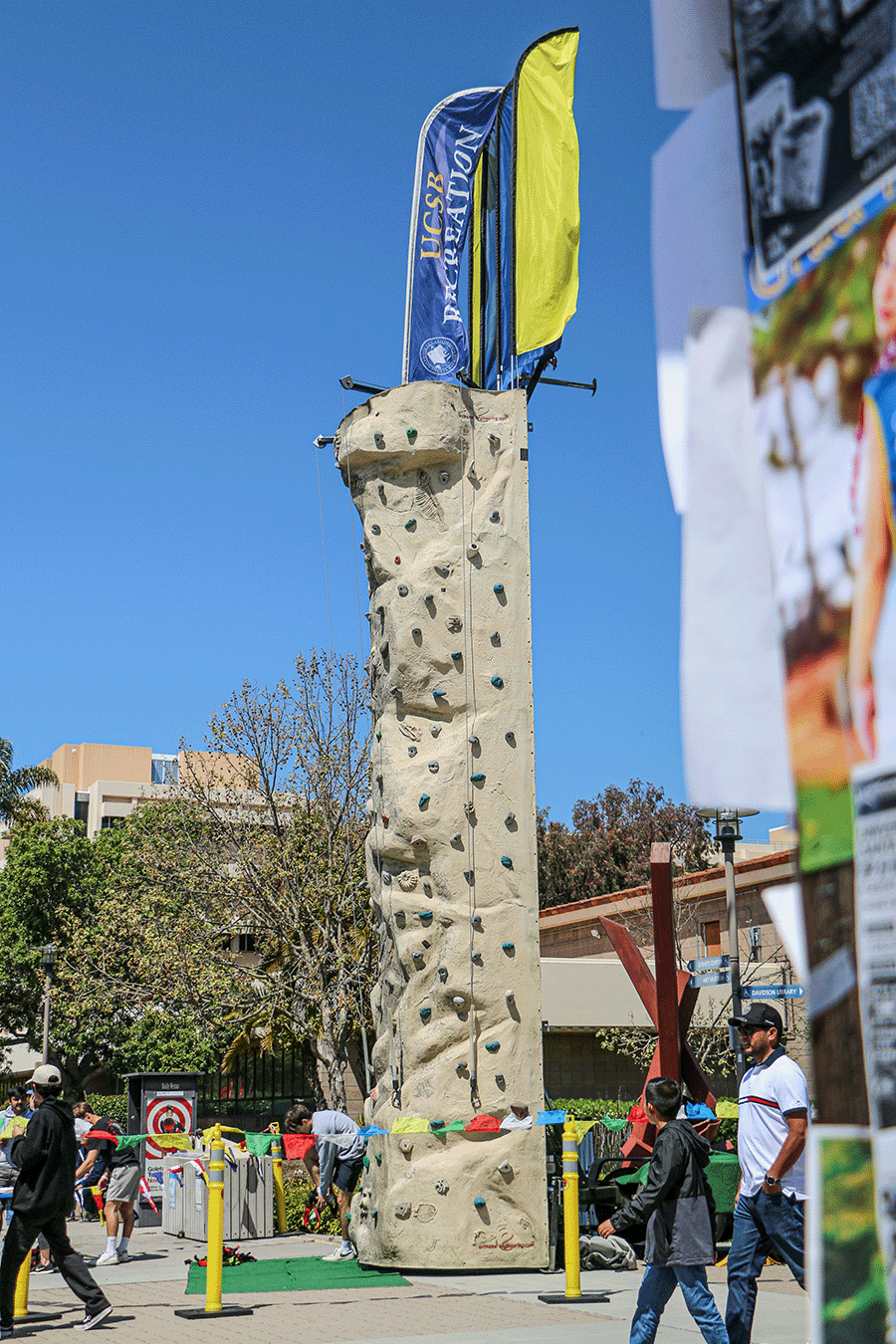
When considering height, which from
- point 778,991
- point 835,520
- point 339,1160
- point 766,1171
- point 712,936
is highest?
point 835,520

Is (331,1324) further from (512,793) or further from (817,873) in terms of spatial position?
(817,873)

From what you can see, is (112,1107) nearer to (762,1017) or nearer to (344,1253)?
(344,1253)

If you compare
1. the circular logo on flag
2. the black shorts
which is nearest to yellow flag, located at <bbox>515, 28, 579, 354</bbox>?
the circular logo on flag

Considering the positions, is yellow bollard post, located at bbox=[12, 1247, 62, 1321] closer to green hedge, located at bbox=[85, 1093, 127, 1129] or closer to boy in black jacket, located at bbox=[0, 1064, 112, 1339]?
boy in black jacket, located at bbox=[0, 1064, 112, 1339]

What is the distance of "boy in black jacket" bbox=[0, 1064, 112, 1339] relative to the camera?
30.6 feet

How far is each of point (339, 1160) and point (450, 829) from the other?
4575 millimetres

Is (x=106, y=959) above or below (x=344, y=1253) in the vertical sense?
above

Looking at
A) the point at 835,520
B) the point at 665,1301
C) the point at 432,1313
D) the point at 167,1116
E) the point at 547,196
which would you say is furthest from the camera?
the point at 167,1116

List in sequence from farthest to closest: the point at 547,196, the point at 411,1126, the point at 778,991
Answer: the point at 778,991 < the point at 547,196 < the point at 411,1126

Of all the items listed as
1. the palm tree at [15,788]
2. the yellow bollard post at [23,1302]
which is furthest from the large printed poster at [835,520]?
the palm tree at [15,788]

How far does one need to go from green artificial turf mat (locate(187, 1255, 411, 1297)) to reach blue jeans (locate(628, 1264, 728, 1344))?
198 inches

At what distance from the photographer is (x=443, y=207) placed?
15086 mm

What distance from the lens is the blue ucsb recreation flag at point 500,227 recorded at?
45.0ft

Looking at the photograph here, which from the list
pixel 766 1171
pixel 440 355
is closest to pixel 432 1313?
pixel 766 1171
